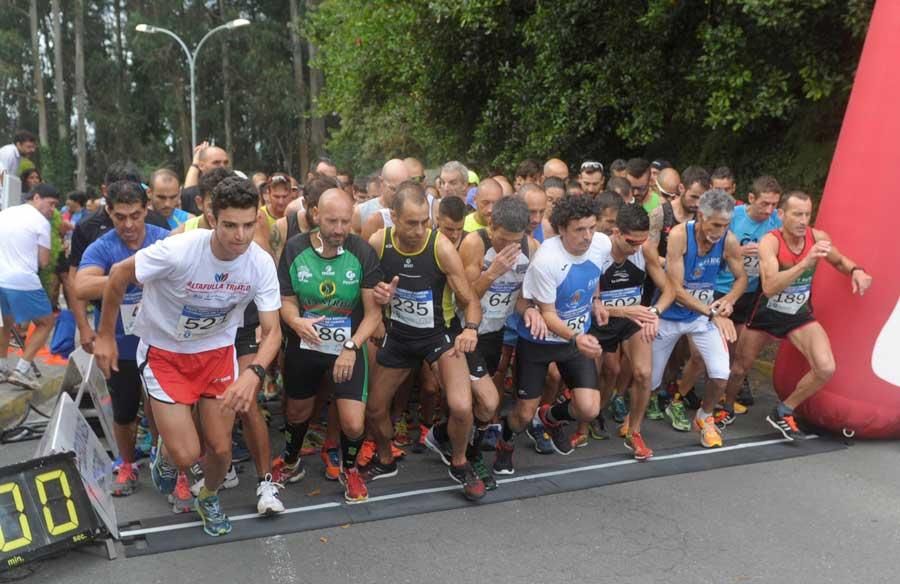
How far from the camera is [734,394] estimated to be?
637 centimetres

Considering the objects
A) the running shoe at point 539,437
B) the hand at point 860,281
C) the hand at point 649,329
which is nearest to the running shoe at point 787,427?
the hand at point 860,281

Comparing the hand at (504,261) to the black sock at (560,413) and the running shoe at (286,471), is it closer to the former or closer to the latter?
the black sock at (560,413)

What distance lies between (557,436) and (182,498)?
103 inches

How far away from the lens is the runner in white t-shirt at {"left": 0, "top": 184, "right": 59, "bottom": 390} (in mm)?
6867

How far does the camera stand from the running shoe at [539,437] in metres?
5.72

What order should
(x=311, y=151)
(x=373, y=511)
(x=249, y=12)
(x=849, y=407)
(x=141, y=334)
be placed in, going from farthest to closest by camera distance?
1. (x=249, y=12)
2. (x=311, y=151)
3. (x=849, y=407)
4. (x=373, y=511)
5. (x=141, y=334)

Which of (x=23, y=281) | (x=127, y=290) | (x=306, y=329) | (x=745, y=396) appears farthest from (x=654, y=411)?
(x=23, y=281)

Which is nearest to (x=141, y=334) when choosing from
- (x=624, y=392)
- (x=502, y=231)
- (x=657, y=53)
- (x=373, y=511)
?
(x=373, y=511)

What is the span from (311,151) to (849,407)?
108 ft

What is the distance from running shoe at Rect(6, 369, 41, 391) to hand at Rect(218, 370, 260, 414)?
3.72m

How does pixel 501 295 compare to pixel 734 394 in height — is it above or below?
above

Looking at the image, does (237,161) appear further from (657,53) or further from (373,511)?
(373,511)

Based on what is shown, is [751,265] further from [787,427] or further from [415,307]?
[415,307]

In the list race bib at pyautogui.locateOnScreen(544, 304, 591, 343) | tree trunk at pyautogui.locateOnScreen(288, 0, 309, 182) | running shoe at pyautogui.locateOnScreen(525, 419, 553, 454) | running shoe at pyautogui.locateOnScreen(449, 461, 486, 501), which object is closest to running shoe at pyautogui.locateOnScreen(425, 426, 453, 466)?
running shoe at pyautogui.locateOnScreen(449, 461, 486, 501)
